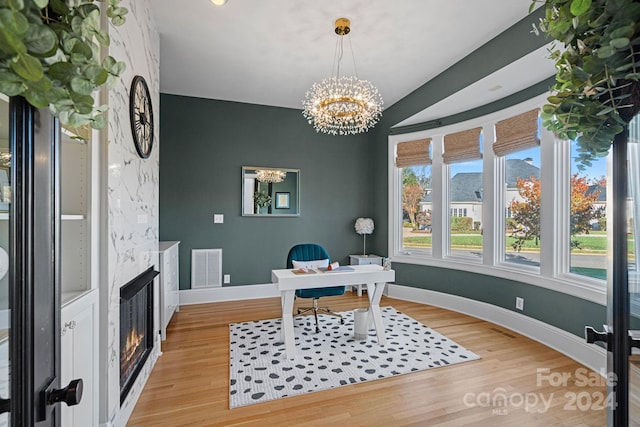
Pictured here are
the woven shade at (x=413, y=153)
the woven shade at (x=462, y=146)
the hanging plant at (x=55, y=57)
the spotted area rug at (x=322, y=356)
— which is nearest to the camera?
the hanging plant at (x=55, y=57)

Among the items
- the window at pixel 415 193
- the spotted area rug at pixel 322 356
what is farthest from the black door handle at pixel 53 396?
the window at pixel 415 193

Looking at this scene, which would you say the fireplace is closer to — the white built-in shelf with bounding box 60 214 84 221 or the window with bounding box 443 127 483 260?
the white built-in shelf with bounding box 60 214 84 221

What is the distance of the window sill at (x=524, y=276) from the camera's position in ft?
8.46

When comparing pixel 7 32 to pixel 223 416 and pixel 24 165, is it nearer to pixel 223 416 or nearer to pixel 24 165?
pixel 24 165

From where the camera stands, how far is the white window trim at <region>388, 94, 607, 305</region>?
289cm

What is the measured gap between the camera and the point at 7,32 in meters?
0.37

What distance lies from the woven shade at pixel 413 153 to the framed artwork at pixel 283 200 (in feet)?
5.91

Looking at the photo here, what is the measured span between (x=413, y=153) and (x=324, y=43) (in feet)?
7.29

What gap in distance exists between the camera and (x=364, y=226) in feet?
16.1

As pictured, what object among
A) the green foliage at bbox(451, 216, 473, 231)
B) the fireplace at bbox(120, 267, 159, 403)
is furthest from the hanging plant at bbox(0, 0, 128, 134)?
the green foliage at bbox(451, 216, 473, 231)

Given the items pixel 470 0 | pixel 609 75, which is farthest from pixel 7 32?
pixel 470 0

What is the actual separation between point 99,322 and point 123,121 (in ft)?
3.91

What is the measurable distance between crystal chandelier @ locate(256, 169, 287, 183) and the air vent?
4.10ft

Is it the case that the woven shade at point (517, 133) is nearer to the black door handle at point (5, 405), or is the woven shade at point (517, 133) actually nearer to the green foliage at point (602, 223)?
the green foliage at point (602, 223)
